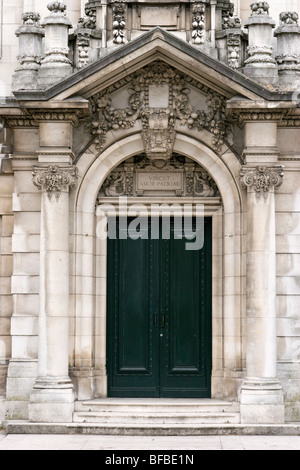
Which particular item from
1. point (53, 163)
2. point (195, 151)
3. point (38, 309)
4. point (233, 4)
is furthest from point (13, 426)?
point (233, 4)

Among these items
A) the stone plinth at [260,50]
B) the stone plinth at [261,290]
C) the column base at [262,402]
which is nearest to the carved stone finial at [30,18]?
the stone plinth at [260,50]

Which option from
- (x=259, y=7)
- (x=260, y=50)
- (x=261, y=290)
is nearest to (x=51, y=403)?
(x=261, y=290)

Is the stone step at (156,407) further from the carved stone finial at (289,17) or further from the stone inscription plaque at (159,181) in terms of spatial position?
the carved stone finial at (289,17)

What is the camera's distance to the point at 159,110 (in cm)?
1792

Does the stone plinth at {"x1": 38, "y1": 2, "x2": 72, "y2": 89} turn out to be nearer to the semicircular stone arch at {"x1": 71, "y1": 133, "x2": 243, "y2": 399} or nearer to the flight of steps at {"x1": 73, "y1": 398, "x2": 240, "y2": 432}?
the semicircular stone arch at {"x1": 71, "y1": 133, "x2": 243, "y2": 399}

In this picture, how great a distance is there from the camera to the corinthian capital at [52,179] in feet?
57.3

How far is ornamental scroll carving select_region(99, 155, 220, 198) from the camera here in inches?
732

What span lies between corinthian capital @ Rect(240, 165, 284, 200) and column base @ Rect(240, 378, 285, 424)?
10.0 feet

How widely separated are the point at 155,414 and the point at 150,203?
377cm

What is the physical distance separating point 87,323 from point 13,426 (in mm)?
2223

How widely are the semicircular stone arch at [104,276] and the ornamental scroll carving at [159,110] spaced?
238 mm

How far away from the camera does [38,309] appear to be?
17859 millimetres

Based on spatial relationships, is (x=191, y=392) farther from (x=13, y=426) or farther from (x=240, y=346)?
(x=13, y=426)
